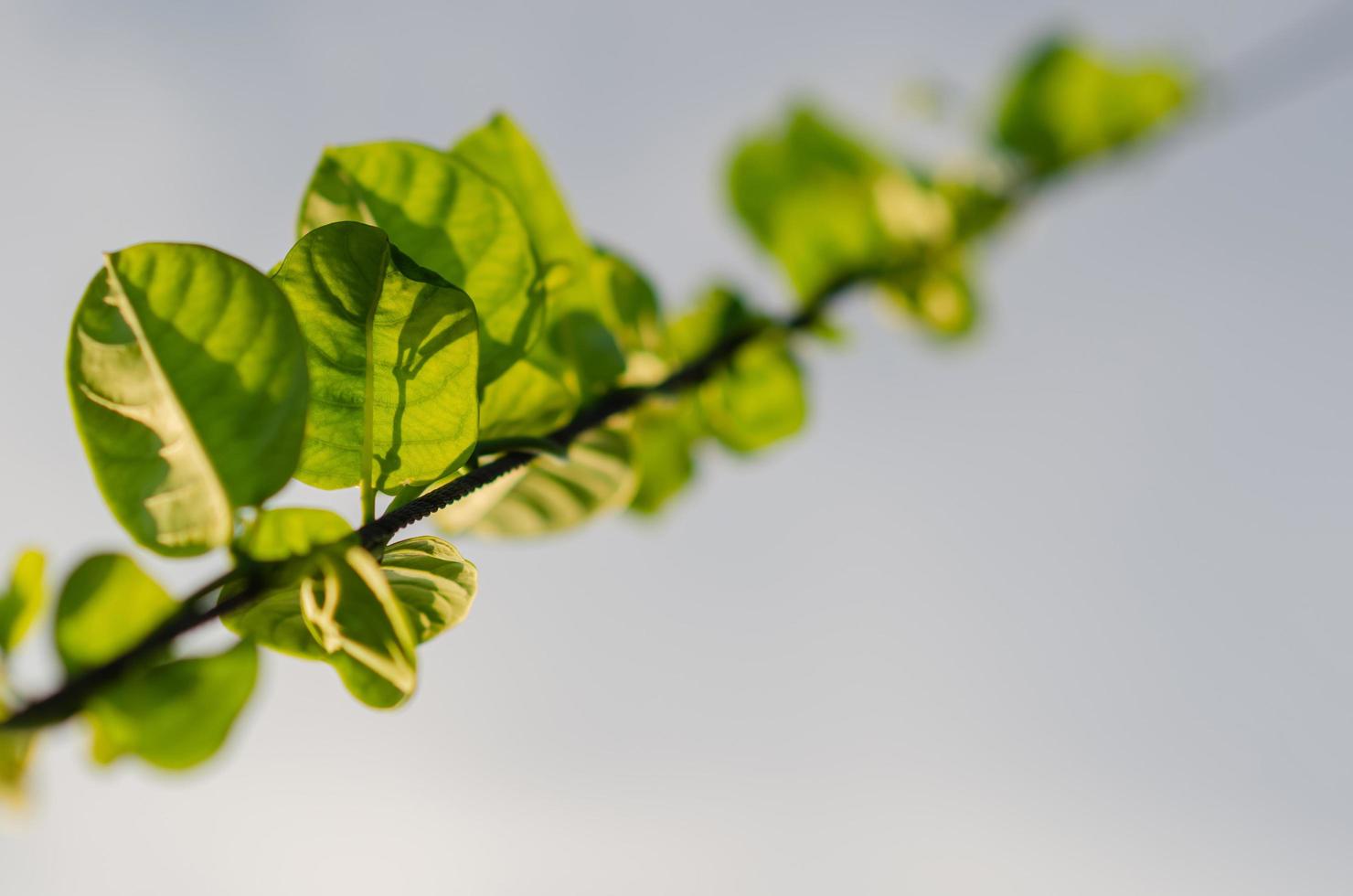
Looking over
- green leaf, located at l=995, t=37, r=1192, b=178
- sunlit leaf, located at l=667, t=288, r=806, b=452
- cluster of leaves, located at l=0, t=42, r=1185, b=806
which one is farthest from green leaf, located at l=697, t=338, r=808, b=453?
green leaf, located at l=995, t=37, r=1192, b=178

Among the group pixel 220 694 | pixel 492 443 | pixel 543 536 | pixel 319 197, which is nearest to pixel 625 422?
pixel 543 536

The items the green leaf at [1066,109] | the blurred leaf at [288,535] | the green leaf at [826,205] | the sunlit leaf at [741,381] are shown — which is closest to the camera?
the blurred leaf at [288,535]

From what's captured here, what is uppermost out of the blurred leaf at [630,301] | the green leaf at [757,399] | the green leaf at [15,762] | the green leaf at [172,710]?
the green leaf at [757,399]

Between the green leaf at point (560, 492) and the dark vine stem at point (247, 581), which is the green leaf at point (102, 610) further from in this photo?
the green leaf at point (560, 492)

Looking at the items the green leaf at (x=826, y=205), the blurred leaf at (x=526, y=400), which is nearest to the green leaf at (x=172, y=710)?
the blurred leaf at (x=526, y=400)

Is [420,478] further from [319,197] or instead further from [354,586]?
[319,197]

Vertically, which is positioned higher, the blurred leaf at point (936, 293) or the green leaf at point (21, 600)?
the blurred leaf at point (936, 293)

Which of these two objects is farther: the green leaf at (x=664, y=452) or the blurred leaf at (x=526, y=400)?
the green leaf at (x=664, y=452)
